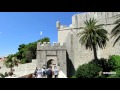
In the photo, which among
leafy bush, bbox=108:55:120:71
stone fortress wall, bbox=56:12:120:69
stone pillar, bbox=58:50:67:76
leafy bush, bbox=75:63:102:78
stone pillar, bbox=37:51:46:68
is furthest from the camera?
stone pillar, bbox=37:51:46:68

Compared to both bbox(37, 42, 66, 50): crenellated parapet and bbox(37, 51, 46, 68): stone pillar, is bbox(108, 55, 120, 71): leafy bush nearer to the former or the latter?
bbox(37, 42, 66, 50): crenellated parapet

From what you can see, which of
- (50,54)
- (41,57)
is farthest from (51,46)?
(41,57)

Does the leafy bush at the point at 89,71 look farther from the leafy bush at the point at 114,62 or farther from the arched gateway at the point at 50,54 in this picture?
the arched gateway at the point at 50,54

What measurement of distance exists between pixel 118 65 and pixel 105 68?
3.87ft

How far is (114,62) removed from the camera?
84.0 ft

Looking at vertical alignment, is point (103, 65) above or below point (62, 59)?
below

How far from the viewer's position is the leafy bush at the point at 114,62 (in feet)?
82.6

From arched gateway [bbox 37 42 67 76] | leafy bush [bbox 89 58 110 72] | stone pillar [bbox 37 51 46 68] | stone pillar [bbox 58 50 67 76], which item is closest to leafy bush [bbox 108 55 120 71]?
leafy bush [bbox 89 58 110 72]

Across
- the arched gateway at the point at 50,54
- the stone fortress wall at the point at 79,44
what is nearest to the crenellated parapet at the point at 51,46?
the arched gateway at the point at 50,54

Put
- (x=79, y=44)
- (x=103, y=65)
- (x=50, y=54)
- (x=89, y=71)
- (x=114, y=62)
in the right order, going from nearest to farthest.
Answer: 1. (x=89, y=71)
2. (x=103, y=65)
3. (x=114, y=62)
4. (x=50, y=54)
5. (x=79, y=44)

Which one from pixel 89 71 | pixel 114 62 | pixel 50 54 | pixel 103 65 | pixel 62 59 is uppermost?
pixel 50 54

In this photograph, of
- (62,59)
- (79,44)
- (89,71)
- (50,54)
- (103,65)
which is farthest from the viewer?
(79,44)

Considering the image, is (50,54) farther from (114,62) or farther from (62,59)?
(114,62)

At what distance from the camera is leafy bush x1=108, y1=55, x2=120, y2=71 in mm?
25188
